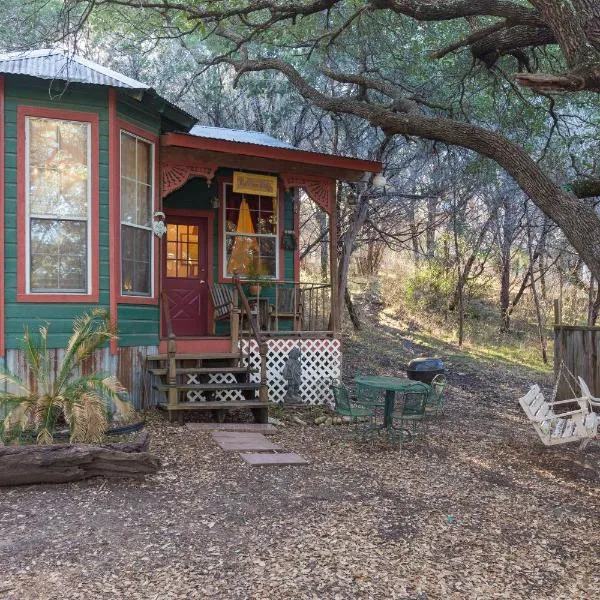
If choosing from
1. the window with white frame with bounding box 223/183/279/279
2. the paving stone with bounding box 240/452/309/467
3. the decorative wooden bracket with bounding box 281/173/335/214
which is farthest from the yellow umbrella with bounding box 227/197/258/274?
the paving stone with bounding box 240/452/309/467

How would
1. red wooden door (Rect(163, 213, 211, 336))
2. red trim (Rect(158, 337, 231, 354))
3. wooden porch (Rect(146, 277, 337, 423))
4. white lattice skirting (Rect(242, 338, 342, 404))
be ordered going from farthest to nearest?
1. red wooden door (Rect(163, 213, 211, 336))
2. white lattice skirting (Rect(242, 338, 342, 404))
3. red trim (Rect(158, 337, 231, 354))
4. wooden porch (Rect(146, 277, 337, 423))

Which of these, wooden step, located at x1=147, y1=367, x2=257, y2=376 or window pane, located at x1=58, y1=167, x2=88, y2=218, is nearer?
window pane, located at x1=58, y1=167, x2=88, y2=218

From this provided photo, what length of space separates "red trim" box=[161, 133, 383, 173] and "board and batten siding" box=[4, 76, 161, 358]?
2.47ft

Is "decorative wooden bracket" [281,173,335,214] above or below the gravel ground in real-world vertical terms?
above

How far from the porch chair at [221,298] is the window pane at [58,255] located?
9.46 feet

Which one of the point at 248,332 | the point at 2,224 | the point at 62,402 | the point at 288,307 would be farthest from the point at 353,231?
the point at 62,402

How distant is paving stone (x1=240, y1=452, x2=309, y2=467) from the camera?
20.5 ft

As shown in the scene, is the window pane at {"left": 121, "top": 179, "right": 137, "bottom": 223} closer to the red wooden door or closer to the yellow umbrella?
the red wooden door

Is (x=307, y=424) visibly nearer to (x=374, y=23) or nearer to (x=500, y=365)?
(x=374, y=23)

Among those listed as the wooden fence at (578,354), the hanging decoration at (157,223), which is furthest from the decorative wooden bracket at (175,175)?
the wooden fence at (578,354)

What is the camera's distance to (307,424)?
8.56 metres

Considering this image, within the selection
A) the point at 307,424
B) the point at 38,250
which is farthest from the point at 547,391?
the point at 38,250

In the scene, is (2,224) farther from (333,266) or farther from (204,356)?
(333,266)

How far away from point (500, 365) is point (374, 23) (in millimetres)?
8500
